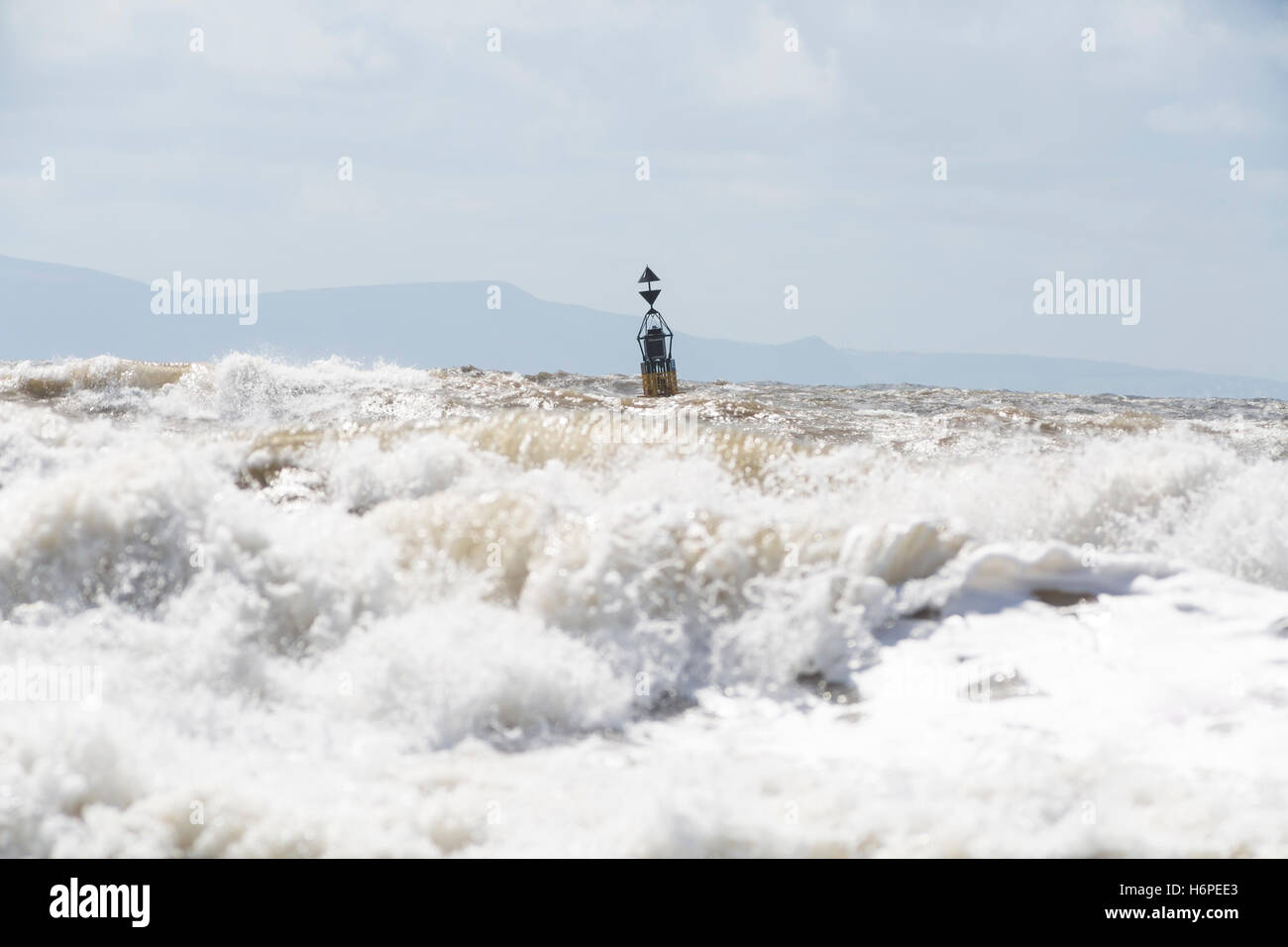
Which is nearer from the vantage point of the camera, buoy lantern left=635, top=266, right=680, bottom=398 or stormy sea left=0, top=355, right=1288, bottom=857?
stormy sea left=0, top=355, right=1288, bottom=857

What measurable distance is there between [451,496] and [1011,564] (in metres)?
4.10

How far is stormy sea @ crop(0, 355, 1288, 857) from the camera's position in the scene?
452cm

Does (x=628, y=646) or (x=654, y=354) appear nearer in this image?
(x=628, y=646)

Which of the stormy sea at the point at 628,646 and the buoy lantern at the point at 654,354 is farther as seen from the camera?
the buoy lantern at the point at 654,354

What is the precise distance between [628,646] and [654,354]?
12.2 m

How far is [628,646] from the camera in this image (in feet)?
21.1

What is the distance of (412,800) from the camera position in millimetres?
4746

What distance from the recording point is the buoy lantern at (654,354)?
58.5 ft

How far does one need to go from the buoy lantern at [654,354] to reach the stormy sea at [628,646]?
7.61 m

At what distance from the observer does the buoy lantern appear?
58.5 feet

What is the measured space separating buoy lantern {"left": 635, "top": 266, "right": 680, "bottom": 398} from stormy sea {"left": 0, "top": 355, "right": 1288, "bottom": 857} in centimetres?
761

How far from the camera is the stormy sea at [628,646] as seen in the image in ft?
14.8
